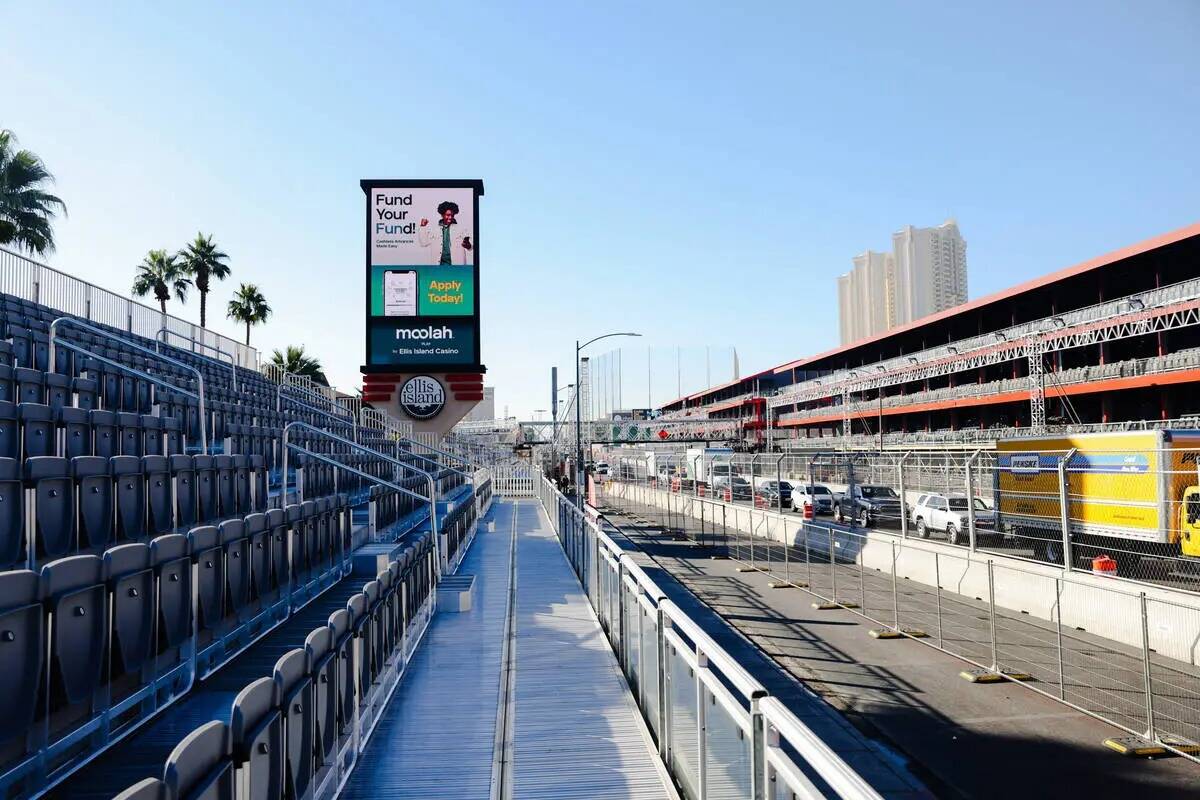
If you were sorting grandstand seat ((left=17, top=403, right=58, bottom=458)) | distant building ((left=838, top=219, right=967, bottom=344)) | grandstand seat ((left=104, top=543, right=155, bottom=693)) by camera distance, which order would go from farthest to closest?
distant building ((left=838, top=219, right=967, bottom=344)), grandstand seat ((left=17, top=403, right=58, bottom=458)), grandstand seat ((left=104, top=543, right=155, bottom=693))

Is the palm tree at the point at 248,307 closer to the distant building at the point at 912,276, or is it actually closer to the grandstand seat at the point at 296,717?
the grandstand seat at the point at 296,717

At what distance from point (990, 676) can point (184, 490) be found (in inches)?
420

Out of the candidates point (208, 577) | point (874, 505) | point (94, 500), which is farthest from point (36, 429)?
point (874, 505)

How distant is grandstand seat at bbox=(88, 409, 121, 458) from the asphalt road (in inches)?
380

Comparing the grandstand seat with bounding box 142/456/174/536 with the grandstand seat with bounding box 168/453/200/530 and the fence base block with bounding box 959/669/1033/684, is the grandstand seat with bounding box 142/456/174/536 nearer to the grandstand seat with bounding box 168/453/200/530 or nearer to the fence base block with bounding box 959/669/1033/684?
the grandstand seat with bounding box 168/453/200/530

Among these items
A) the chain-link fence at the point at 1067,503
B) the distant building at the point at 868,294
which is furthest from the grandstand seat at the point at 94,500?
the distant building at the point at 868,294

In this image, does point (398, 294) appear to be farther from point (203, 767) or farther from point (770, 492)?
point (203, 767)

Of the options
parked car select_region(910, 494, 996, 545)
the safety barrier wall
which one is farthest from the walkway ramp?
parked car select_region(910, 494, 996, 545)

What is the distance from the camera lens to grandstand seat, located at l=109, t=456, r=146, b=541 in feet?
26.4

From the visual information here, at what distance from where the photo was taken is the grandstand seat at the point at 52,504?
6.77 meters

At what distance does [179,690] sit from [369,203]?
77.8ft

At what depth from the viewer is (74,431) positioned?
31.6ft

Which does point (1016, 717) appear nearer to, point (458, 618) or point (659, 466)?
point (458, 618)

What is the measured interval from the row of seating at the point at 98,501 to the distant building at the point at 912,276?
170 metres
